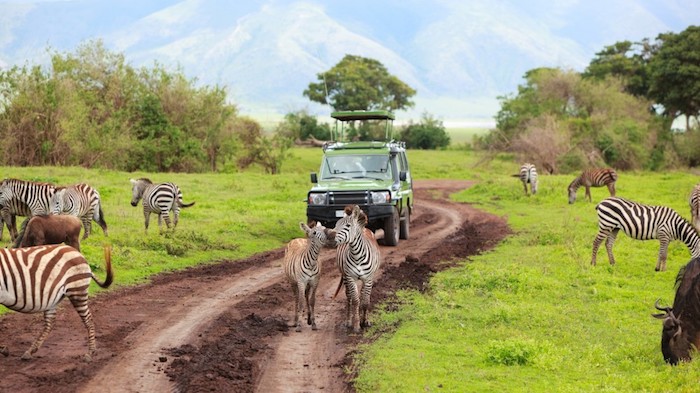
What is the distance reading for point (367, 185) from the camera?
837 inches

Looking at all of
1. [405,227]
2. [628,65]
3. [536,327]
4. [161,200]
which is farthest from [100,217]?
[628,65]

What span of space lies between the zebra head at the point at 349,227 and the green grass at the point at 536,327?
1505 mm

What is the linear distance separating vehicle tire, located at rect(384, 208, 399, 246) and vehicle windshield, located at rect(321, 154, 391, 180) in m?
1.26

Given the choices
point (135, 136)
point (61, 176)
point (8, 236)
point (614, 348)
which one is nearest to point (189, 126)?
point (135, 136)

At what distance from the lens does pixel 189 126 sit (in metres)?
48.3

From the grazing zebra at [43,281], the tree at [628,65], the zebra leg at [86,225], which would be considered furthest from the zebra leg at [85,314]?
the tree at [628,65]

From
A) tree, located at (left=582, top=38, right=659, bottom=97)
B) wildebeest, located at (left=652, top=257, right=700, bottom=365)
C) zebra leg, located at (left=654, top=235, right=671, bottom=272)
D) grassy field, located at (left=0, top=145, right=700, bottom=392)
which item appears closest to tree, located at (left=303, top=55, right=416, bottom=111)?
tree, located at (left=582, top=38, right=659, bottom=97)

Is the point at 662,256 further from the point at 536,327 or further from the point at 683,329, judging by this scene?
the point at 683,329

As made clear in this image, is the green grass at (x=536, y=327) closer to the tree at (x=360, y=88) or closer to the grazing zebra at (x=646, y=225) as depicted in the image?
the grazing zebra at (x=646, y=225)

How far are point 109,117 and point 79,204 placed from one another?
2702cm

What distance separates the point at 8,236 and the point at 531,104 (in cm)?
4328

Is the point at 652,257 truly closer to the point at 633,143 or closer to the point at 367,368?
the point at 367,368

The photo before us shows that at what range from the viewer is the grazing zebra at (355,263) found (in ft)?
40.8

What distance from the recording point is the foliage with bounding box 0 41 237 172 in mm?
40594
